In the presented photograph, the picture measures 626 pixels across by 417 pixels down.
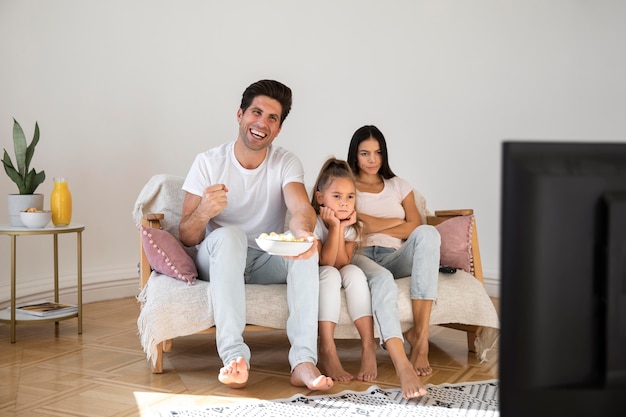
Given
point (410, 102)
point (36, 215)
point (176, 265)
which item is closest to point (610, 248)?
point (176, 265)

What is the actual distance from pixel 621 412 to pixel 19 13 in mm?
3616

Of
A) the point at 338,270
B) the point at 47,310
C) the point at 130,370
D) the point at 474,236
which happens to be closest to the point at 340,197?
the point at 338,270

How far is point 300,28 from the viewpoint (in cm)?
445

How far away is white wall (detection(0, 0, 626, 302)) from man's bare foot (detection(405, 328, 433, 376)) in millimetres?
1925

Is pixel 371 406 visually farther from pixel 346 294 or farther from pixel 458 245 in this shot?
pixel 458 245

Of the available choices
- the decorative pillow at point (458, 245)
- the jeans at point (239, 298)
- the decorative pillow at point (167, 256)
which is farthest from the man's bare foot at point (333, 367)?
the decorative pillow at point (458, 245)

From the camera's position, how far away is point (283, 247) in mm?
2195

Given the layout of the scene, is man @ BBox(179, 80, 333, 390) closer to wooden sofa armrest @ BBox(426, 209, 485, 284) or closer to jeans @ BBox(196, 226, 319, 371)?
jeans @ BBox(196, 226, 319, 371)

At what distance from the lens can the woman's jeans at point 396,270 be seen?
2404 mm

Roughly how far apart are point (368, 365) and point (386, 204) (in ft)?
2.53

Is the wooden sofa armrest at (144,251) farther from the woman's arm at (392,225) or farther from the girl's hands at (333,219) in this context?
the woman's arm at (392,225)

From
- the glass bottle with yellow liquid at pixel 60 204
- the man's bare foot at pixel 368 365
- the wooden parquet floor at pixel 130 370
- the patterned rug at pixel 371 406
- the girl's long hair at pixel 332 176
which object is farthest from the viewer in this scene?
the glass bottle with yellow liquid at pixel 60 204

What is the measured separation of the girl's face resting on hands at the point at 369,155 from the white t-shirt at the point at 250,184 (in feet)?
1.19

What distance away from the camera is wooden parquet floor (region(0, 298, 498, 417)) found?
7.02 ft
